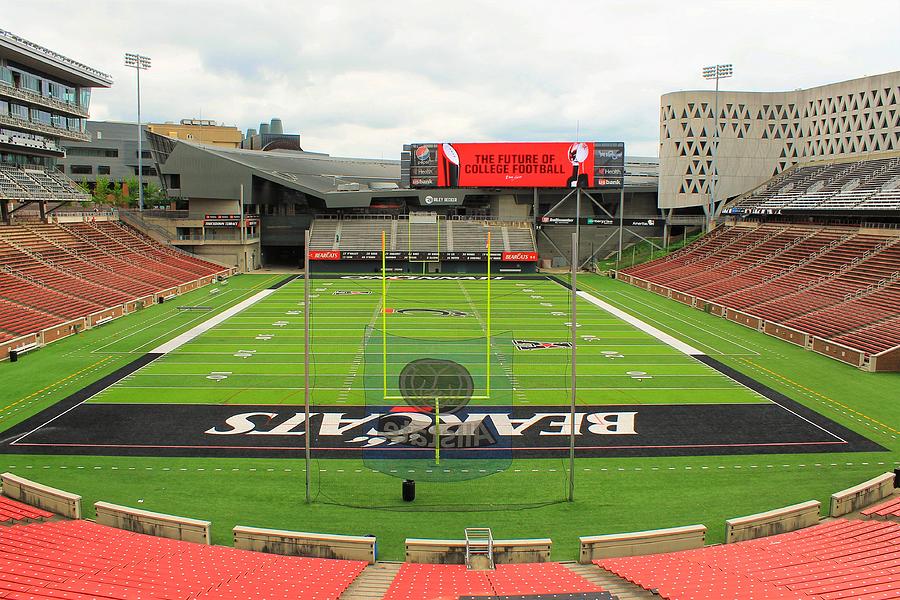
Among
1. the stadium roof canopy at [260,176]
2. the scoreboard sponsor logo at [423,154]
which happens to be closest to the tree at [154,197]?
the stadium roof canopy at [260,176]

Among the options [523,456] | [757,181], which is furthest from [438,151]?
[523,456]

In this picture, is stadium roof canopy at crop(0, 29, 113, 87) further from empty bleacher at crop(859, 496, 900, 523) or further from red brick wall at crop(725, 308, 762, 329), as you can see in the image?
empty bleacher at crop(859, 496, 900, 523)

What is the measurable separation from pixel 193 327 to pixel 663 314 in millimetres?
22127

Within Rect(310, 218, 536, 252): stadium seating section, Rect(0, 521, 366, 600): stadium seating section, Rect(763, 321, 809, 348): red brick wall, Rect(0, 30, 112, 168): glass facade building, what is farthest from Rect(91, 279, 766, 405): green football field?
Rect(310, 218, 536, 252): stadium seating section

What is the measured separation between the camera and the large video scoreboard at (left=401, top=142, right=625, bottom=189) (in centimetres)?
5734

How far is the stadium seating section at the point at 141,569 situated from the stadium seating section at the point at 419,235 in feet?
154

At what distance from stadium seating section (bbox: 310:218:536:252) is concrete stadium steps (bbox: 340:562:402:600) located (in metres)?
47.3

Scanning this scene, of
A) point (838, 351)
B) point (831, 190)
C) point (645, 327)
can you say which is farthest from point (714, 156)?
point (838, 351)

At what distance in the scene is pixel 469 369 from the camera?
18531 mm

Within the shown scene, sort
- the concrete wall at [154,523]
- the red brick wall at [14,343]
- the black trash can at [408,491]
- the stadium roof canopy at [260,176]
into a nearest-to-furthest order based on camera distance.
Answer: the concrete wall at [154,523]
the black trash can at [408,491]
the red brick wall at [14,343]
the stadium roof canopy at [260,176]

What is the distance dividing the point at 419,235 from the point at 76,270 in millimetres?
27786

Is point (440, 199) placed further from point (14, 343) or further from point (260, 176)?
point (14, 343)

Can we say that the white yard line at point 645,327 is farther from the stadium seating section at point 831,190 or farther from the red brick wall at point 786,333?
the stadium seating section at point 831,190

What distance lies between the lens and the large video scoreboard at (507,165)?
5734cm
